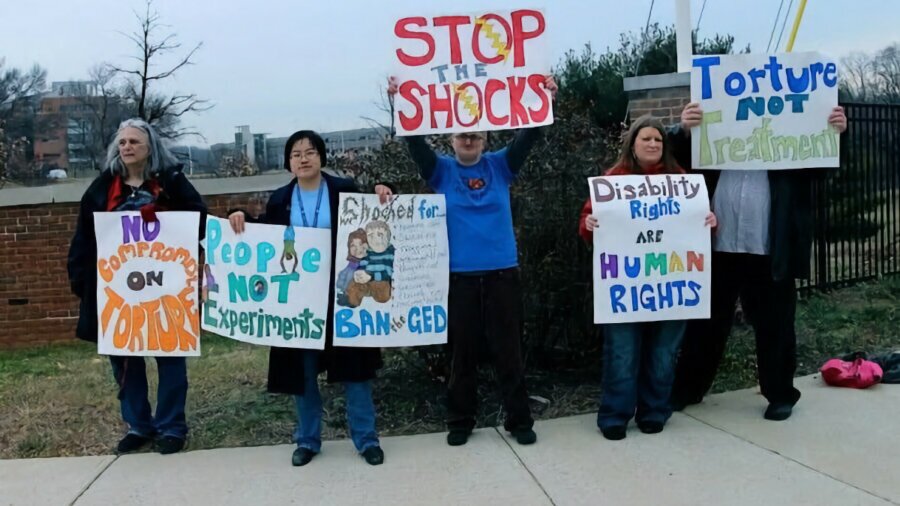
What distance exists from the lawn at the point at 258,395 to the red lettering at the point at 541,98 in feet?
5.84

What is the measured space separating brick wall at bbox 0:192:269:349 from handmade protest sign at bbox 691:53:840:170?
23.1ft

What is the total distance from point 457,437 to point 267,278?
1.31 meters

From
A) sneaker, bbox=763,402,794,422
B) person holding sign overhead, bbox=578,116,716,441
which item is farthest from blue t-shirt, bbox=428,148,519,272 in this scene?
sneaker, bbox=763,402,794,422

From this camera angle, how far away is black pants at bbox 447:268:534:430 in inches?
170

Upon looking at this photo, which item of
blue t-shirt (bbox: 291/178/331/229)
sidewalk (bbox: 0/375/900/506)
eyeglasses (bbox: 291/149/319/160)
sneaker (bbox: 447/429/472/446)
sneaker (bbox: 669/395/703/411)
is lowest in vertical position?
sidewalk (bbox: 0/375/900/506)

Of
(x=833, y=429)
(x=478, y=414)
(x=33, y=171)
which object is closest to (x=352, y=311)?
(x=478, y=414)

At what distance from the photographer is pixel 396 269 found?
4.44m

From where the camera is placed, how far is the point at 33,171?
2484cm

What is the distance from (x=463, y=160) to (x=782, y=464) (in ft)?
7.18

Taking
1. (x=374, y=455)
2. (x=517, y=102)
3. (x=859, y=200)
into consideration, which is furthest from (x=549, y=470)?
(x=859, y=200)

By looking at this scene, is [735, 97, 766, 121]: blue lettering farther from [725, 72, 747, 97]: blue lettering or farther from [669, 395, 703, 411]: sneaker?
[669, 395, 703, 411]: sneaker

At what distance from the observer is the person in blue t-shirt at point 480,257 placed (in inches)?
169

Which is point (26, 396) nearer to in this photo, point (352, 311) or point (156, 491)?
point (156, 491)

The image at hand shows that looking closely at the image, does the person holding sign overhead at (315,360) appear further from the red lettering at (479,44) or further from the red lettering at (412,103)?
the red lettering at (479,44)
